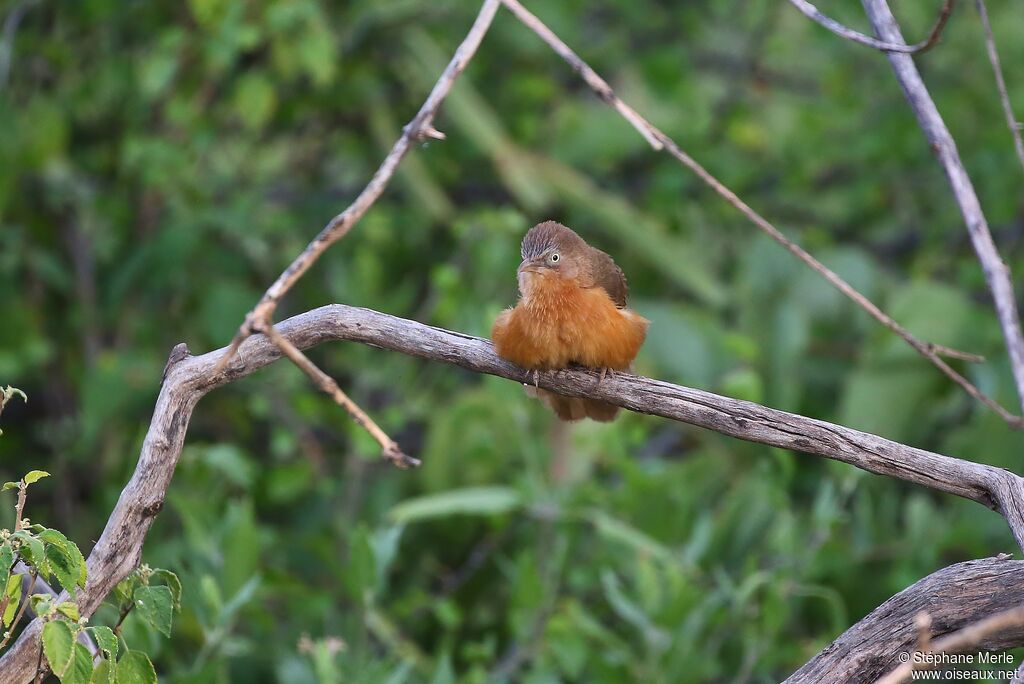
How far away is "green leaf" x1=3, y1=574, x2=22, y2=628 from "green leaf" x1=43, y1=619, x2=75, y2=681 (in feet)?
0.56

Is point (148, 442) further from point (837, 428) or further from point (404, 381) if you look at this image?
point (404, 381)

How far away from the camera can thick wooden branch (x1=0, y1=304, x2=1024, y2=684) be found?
98.0 inches

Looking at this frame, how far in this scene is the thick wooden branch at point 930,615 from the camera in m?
2.41

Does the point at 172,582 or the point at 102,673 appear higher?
the point at 172,582

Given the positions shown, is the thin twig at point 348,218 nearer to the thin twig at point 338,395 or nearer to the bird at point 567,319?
the thin twig at point 338,395

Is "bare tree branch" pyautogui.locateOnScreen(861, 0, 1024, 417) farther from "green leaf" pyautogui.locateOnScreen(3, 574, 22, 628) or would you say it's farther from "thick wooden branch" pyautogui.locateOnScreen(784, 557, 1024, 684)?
"green leaf" pyautogui.locateOnScreen(3, 574, 22, 628)

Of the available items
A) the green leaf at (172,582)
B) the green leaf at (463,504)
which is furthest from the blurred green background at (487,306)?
the green leaf at (172,582)

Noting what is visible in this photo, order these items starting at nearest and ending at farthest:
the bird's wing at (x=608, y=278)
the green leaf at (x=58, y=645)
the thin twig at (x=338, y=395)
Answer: the thin twig at (x=338, y=395)
the green leaf at (x=58, y=645)
the bird's wing at (x=608, y=278)

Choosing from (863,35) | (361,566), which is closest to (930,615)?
(863,35)

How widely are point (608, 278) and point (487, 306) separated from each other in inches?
88.5

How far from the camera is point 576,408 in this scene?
3.91 m

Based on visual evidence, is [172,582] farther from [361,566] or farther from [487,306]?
[487,306]

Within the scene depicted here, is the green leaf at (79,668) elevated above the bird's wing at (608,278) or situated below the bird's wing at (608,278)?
below

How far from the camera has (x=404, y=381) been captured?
22.2ft
